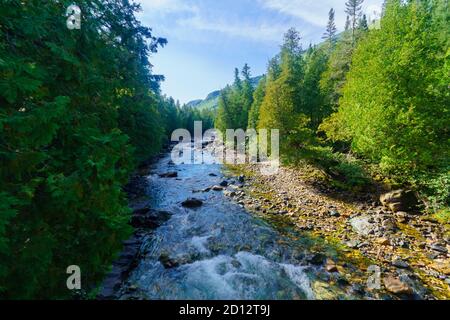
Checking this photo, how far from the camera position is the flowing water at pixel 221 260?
24.1ft

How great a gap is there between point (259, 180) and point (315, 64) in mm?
17986

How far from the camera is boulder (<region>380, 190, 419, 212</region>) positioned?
11.6 m

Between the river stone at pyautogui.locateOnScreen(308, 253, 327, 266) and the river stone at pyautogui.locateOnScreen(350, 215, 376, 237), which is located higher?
the river stone at pyautogui.locateOnScreen(350, 215, 376, 237)

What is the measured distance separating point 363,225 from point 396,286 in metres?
3.92

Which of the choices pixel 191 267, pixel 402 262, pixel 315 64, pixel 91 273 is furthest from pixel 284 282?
pixel 315 64

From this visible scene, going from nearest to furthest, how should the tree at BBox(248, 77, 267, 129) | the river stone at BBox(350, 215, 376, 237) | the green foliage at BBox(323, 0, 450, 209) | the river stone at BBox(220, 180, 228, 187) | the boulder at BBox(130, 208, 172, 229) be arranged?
1. the river stone at BBox(350, 215, 376, 237)
2. the green foliage at BBox(323, 0, 450, 209)
3. the boulder at BBox(130, 208, 172, 229)
4. the river stone at BBox(220, 180, 228, 187)
5. the tree at BBox(248, 77, 267, 129)

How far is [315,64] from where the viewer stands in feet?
93.0

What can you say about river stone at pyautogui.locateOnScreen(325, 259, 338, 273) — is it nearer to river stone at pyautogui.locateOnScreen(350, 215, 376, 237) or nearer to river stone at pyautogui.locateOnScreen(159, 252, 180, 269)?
river stone at pyautogui.locateOnScreen(350, 215, 376, 237)

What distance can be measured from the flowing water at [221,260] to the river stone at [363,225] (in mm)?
2844

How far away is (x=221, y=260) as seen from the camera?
8.94 metres
